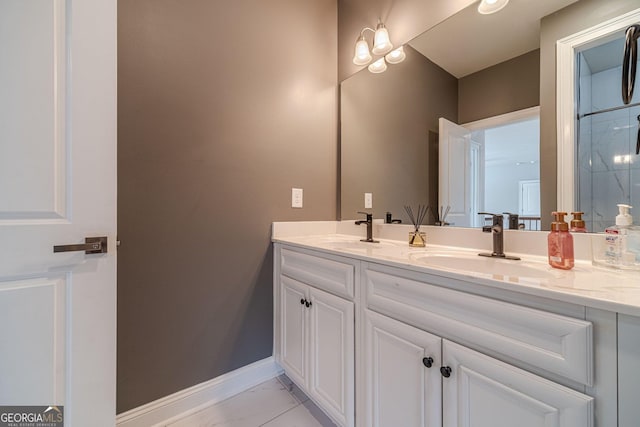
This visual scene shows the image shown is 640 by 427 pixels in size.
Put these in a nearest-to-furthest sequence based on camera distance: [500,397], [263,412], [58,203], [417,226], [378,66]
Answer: [500,397]
[58,203]
[263,412]
[417,226]
[378,66]

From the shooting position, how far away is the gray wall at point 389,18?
1.36 m

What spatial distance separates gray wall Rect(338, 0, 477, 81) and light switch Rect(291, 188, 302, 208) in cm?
91

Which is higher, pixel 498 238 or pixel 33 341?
pixel 498 238

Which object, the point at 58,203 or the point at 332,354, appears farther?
the point at 332,354

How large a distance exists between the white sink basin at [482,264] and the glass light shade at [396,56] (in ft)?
3.80

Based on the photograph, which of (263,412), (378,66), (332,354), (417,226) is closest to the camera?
A: (332,354)

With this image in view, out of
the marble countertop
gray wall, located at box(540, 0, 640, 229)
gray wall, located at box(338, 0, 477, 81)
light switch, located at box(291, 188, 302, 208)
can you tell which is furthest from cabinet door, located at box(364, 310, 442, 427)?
gray wall, located at box(338, 0, 477, 81)

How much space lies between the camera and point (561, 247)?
0.81m

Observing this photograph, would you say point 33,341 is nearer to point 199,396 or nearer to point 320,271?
point 199,396

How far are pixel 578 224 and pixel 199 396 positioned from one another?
178cm

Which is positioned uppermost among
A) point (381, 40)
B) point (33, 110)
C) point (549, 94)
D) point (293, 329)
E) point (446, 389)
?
point (381, 40)

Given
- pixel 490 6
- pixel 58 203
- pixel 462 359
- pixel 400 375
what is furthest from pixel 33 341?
pixel 490 6

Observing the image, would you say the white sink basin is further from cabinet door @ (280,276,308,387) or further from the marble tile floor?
the marble tile floor

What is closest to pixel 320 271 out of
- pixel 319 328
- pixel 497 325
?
pixel 319 328
